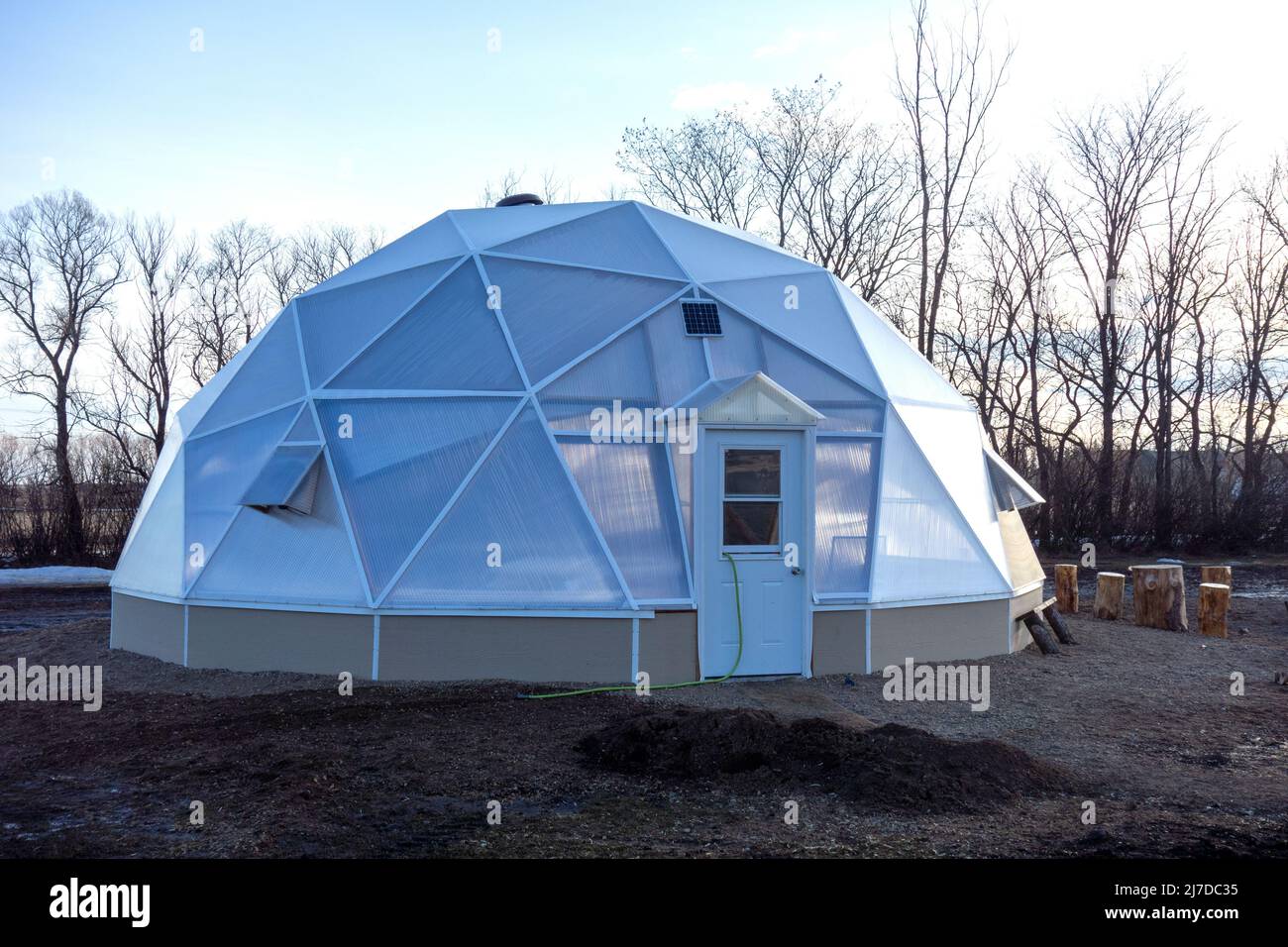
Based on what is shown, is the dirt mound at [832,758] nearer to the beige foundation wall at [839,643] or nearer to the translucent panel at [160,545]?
the beige foundation wall at [839,643]

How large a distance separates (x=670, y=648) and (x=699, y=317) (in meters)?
4.10

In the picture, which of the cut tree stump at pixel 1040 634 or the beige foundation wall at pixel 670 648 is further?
the cut tree stump at pixel 1040 634

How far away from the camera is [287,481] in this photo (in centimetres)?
1155

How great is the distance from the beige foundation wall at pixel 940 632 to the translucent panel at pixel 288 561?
5.85 meters

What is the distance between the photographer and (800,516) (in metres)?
11.7

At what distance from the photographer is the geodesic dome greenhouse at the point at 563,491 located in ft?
36.5

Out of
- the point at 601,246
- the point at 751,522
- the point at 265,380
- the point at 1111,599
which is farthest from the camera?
the point at 1111,599

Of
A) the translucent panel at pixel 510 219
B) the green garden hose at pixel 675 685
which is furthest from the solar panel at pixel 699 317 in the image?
the green garden hose at pixel 675 685

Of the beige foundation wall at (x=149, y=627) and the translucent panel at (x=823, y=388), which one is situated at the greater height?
the translucent panel at (x=823, y=388)

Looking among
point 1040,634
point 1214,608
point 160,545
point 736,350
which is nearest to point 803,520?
point 736,350

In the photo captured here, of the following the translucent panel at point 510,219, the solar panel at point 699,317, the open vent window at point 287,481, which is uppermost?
the translucent panel at point 510,219

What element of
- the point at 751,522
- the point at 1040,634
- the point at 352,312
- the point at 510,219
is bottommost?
the point at 1040,634

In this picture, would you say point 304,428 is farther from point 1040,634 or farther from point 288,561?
point 1040,634
